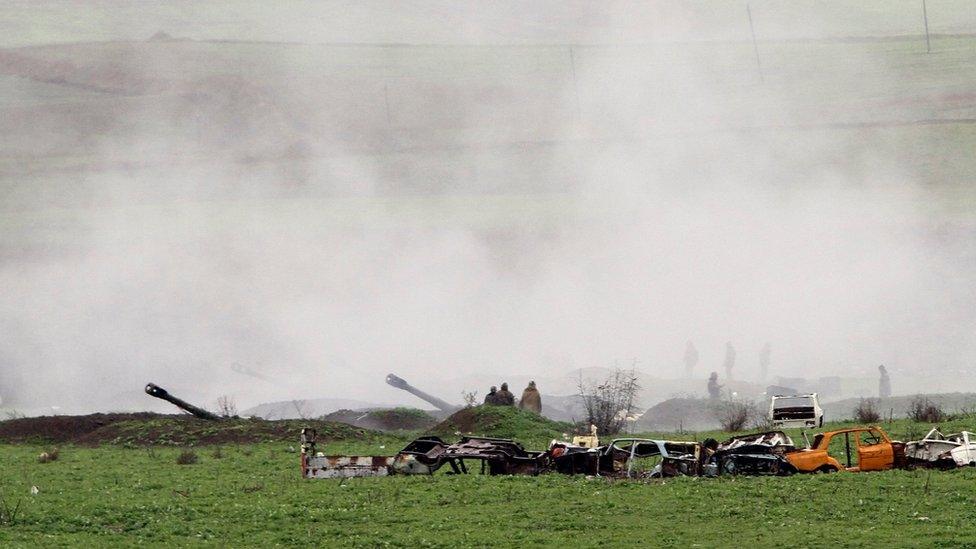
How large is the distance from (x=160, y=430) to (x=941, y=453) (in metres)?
22.3

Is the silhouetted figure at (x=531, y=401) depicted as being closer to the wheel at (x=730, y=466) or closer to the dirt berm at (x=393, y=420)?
the dirt berm at (x=393, y=420)

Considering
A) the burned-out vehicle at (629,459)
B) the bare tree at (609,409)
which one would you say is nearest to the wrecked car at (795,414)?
the burned-out vehicle at (629,459)

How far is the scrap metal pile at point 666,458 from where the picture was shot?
2625 cm

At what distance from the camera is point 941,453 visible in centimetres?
2631

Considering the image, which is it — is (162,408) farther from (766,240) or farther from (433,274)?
(766,240)

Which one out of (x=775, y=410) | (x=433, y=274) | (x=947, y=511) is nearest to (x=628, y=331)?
(x=433, y=274)

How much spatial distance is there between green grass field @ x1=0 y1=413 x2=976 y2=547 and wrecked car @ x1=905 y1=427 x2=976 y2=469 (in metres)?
0.60

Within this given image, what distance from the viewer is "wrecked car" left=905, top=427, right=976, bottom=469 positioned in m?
26.2

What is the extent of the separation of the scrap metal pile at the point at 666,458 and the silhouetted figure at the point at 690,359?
139ft

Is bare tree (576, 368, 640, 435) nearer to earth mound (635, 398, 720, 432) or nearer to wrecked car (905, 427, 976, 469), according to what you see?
earth mound (635, 398, 720, 432)

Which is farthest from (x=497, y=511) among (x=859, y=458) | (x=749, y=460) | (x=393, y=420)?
(x=393, y=420)

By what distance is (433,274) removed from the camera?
88312mm

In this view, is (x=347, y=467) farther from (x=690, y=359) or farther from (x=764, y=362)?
(x=690, y=359)

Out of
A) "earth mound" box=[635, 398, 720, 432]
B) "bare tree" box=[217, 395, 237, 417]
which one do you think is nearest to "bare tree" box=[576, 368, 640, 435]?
"earth mound" box=[635, 398, 720, 432]
